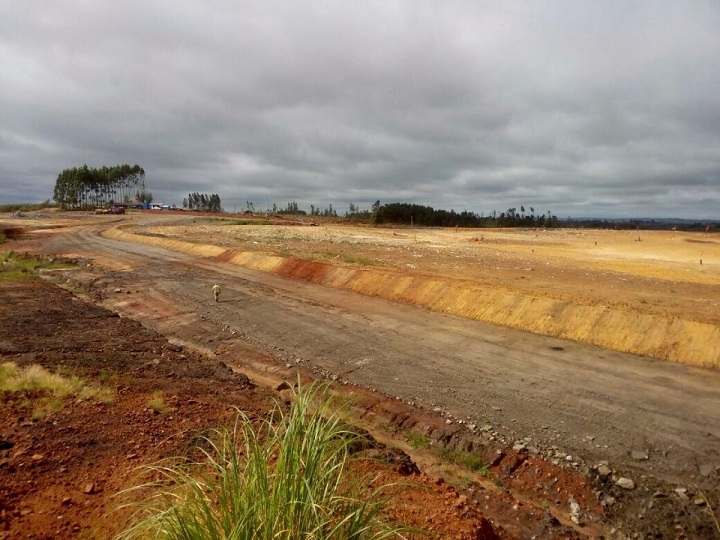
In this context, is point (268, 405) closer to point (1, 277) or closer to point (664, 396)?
point (664, 396)

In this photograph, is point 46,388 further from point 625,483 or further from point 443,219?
point 443,219

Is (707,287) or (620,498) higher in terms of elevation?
(707,287)

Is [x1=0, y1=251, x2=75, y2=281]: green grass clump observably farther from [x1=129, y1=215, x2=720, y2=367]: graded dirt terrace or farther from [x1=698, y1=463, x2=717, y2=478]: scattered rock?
[x1=698, y1=463, x2=717, y2=478]: scattered rock

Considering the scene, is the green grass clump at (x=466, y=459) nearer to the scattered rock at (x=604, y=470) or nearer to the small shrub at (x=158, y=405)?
the scattered rock at (x=604, y=470)

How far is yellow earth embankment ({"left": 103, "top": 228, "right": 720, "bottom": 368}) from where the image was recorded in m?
11.6

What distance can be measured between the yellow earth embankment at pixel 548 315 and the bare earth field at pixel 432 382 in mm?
66

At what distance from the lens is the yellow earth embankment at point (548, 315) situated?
458 inches

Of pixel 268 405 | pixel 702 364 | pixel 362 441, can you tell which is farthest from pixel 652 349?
pixel 268 405

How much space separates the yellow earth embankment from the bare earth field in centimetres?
7

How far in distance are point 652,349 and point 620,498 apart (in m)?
6.89

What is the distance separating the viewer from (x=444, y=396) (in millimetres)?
9336

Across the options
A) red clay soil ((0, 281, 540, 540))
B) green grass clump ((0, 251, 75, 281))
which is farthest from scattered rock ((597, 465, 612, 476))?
green grass clump ((0, 251, 75, 281))

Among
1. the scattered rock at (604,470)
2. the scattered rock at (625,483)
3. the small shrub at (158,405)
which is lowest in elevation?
the scattered rock at (625,483)

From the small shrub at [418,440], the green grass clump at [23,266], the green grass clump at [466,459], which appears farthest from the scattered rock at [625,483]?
the green grass clump at [23,266]
